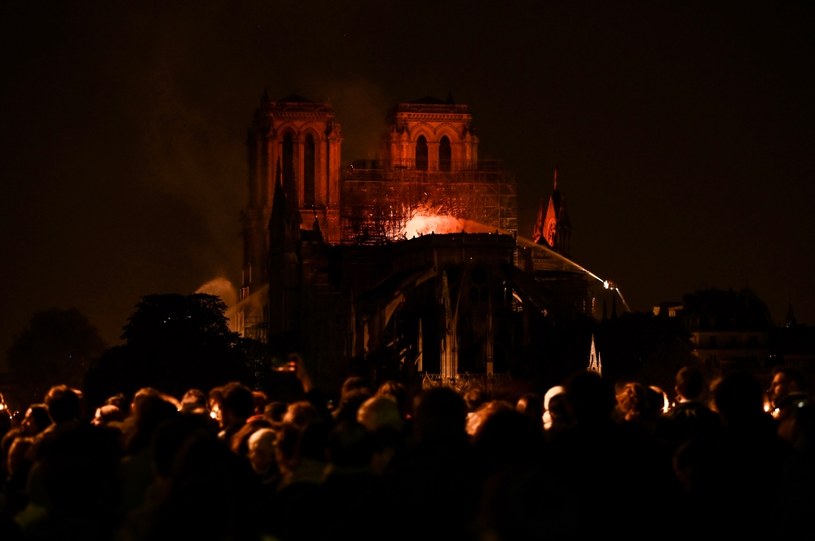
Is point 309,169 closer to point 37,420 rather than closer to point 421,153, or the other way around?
point 421,153

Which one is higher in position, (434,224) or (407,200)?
(407,200)

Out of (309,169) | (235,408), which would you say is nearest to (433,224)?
(309,169)

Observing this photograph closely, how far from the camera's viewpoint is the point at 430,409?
10000 millimetres

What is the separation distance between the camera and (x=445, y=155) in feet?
366

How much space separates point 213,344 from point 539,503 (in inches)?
2895

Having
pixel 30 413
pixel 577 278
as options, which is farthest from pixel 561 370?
pixel 30 413

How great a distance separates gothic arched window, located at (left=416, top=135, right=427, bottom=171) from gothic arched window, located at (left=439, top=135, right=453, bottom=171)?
97 cm

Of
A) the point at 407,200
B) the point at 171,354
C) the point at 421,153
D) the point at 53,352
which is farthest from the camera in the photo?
the point at 53,352

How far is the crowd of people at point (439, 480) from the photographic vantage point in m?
8.95

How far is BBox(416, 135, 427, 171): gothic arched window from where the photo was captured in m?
111

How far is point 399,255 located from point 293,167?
15.5 m

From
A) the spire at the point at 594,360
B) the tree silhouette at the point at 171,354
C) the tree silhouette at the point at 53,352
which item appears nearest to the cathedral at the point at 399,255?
the spire at the point at 594,360

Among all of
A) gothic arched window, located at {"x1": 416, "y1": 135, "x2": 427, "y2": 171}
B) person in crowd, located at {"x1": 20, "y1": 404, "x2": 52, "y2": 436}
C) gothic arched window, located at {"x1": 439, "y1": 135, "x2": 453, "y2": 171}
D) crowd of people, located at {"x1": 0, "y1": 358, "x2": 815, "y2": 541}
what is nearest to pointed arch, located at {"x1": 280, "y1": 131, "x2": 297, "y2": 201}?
gothic arched window, located at {"x1": 416, "y1": 135, "x2": 427, "y2": 171}

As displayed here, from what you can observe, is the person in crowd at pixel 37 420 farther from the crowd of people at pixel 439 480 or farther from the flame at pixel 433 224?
the flame at pixel 433 224
